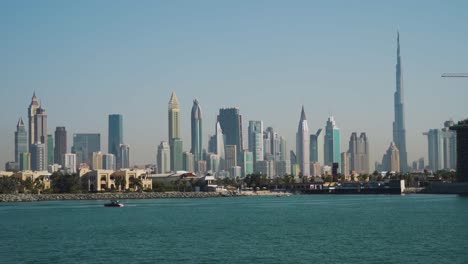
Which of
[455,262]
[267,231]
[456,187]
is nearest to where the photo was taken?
[455,262]

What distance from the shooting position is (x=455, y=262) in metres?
48.3

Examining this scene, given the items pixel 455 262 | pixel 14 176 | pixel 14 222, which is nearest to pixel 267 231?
pixel 455 262

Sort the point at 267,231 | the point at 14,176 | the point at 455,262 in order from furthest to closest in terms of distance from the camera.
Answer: the point at 14,176, the point at 267,231, the point at 455,262

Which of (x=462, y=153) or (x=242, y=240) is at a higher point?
(x=462, y=153)

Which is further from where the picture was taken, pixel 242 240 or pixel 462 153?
pixel 462 153

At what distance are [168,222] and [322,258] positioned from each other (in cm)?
3647

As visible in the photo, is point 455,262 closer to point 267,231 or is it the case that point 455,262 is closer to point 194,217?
point 267,231

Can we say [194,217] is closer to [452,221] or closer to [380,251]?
[452,221]

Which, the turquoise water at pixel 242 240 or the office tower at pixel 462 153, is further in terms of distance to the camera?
the office tower at pixel 462 153

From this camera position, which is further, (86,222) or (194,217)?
(194,217)

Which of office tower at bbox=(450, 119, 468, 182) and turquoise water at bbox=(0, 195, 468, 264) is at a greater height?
office tower at bbox=(450, 119, 468, 182)

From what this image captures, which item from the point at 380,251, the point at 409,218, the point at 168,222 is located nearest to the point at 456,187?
the point at 409,218

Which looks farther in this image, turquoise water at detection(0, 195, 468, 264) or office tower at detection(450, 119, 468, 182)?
office tower at detection(450, 119, 468, 182)

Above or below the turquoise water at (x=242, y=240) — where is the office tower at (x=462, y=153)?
above
